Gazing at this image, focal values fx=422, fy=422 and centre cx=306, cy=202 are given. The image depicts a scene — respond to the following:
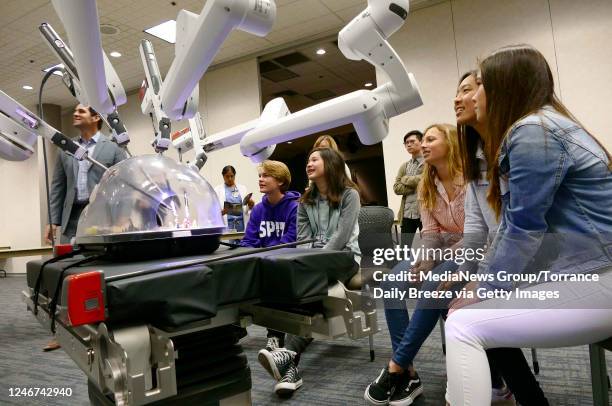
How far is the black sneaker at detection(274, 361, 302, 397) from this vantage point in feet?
5.30

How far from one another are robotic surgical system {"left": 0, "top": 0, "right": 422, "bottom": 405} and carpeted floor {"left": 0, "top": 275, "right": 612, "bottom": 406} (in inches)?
31.0

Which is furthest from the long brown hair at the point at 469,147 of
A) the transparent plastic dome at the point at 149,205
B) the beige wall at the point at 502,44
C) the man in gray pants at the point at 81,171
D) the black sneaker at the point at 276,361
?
the beige wall at the point at 502,44

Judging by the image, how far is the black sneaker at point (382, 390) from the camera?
1.46 meters

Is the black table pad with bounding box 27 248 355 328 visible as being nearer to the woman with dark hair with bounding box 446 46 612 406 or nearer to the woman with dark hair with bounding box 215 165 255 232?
the woman with dark hair with bounding box 446 46 612 406

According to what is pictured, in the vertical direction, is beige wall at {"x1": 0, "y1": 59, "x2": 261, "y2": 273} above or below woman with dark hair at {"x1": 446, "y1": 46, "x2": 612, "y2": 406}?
above

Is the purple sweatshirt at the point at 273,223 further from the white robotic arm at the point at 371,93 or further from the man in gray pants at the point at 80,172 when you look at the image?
the white robotic arm at the point at 371,93

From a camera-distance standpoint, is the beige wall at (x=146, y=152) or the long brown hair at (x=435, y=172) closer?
the long brown hair at (x=435, y=172)

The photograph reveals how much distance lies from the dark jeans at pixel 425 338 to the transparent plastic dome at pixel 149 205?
0.66 m

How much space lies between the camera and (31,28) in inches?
190

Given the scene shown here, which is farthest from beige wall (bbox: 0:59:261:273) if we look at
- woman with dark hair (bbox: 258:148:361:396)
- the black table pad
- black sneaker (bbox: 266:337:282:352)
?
the black table pad

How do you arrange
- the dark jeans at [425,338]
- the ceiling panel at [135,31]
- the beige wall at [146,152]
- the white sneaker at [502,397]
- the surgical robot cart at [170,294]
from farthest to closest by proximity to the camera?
the beige wall at [146,152]
the ceiling panel at [135,31]
the white sneaker at [502,397]
the dark jeans at [425,338]
the surgical robot cart at [170,294]

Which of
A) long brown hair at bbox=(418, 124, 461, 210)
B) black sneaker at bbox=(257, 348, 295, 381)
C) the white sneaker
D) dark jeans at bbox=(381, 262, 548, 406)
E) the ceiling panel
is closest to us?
dark jeans at bbox=(381, 262, 548, 406)

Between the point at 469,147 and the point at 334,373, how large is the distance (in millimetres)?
1122

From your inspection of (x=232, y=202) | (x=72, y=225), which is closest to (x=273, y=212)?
(x=72, y=225)
